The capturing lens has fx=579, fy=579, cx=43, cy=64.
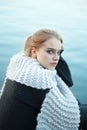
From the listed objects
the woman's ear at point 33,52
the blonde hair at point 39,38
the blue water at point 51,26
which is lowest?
the blue water at point 51,26

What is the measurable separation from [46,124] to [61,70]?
1.50 ft

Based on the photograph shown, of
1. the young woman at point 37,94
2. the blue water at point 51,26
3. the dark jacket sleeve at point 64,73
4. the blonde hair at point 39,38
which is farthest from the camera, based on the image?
the blue water at point 51,26

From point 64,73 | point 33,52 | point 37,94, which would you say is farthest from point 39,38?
point 64,73

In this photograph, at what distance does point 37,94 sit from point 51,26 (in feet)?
17.1

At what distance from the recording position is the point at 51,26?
794 centimetres

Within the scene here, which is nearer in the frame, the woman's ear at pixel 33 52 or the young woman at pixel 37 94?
the young woman at pixel 37 94

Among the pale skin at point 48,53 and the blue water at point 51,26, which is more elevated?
the pale skin at point 48,53

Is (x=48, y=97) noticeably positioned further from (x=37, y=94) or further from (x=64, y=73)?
(x=64, y=73)

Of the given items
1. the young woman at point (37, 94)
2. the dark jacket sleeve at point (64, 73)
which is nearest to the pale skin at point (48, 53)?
the young woman at point (37, 94)

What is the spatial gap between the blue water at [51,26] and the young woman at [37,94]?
113 inches

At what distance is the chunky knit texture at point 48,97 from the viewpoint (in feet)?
9.13

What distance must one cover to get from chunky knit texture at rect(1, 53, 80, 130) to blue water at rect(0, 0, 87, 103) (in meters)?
2.86

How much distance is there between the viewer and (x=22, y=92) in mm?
2754

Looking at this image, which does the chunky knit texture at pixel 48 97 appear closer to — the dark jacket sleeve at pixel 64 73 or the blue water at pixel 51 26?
the dark jacket sleeve at pixel 64 73
